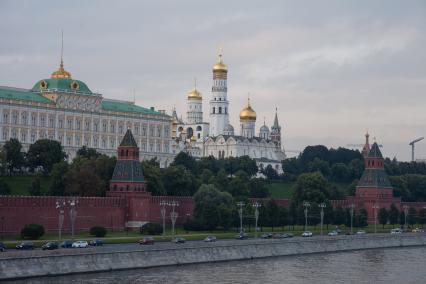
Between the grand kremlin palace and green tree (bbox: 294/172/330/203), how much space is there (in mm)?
33650

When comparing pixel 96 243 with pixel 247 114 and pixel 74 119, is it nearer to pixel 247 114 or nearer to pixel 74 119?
pixel 74 119

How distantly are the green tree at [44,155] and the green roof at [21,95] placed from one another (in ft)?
49.6

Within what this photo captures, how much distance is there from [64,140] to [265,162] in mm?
51836

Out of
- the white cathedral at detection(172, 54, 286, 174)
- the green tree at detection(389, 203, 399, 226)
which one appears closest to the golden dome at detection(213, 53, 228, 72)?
the white cathedral at detection(172, 54, 286, 174)

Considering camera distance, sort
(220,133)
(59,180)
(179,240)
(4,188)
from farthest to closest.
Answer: (220,133) < (59,180) < (4,188) < (179,240)

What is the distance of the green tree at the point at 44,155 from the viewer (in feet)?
356

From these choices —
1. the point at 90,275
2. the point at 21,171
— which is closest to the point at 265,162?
the point at 21,171

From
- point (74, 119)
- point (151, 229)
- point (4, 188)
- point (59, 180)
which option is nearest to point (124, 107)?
point (74, 119)

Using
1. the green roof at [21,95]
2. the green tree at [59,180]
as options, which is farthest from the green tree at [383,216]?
the green roof at [21,95]

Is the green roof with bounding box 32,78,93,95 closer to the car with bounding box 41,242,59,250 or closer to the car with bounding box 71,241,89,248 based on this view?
the car with bounding box 71,241,89,248

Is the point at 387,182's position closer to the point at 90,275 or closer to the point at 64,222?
the point at 64,222

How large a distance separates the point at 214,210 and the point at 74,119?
48633 mm

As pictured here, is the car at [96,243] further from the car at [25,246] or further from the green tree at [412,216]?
the green tree at [412,216]

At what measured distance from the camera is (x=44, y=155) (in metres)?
109
